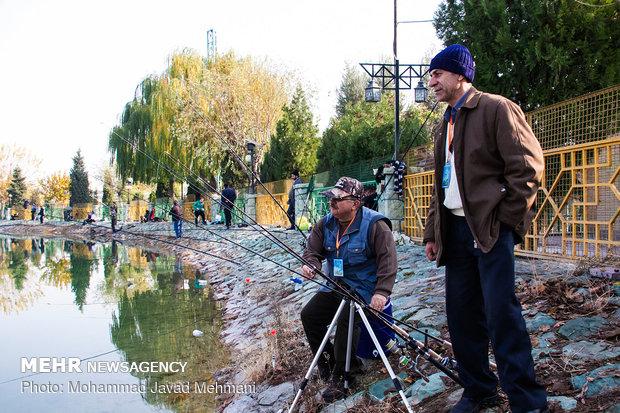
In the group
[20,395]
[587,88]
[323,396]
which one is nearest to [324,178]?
[587,88]

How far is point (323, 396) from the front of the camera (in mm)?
3482

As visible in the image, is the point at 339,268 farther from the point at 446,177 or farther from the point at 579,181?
the point at 579,181

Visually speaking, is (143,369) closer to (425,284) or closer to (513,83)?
(425,284)

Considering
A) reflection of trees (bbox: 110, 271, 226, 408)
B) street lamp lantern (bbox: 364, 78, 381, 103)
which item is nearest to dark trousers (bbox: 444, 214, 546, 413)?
reflection of trees (bbox: 110, 271, 226, 408)

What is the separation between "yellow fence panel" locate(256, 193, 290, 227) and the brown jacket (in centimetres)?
1568

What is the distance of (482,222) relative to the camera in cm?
236

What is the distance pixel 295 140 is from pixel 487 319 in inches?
862

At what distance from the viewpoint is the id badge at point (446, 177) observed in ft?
8.84

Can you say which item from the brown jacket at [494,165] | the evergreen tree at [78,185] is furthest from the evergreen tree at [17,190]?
Answer: the brown jacket at [494,165]

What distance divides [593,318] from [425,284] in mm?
2475

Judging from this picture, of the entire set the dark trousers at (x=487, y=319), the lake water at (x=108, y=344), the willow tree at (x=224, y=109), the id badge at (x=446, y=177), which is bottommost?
the lake water at (x=108, y=344)

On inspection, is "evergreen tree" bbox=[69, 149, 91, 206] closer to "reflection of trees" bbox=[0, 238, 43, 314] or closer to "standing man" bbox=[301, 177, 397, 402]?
"reflection of trees" bbox=[0, 238, 43, 314]

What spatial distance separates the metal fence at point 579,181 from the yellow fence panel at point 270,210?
11921 mm

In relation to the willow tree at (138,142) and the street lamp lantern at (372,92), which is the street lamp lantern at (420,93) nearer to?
the street lamp lantern at (372,92)
